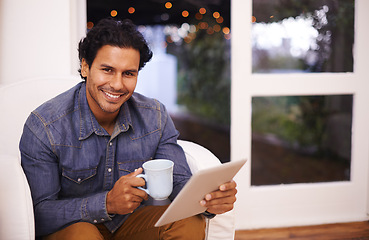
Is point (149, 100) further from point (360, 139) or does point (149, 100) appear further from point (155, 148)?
point (360, 139)

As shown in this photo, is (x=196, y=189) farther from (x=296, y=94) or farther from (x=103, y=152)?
(x=296, y=94)

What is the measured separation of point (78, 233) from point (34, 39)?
1192 mm

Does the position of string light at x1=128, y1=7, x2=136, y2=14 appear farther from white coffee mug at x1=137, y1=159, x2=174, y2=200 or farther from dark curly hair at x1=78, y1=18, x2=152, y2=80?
white coffee mug at x1=137, y1=159, x2=174, y2=200

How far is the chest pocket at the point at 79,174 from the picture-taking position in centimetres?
139

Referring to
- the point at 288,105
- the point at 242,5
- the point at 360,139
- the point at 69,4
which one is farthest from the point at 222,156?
the point at 69,4

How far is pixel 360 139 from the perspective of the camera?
2559mm

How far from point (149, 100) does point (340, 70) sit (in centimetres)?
147

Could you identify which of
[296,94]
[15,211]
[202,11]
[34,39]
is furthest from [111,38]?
[202,11]

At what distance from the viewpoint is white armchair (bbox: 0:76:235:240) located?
1085mm

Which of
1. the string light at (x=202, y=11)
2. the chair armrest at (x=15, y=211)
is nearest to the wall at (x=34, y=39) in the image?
the chair armrest at (x=15, y=211)

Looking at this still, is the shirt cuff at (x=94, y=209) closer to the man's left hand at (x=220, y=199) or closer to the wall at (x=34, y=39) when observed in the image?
the man's left hand at (x=220, y=199)

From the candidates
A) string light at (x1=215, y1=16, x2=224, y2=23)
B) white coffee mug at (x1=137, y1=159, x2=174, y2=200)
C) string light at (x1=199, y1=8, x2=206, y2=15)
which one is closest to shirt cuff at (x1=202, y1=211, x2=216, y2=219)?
white coffee mug at (x1=137, y1=159, x2=174, y2=200)

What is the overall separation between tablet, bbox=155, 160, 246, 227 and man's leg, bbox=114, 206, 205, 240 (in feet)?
0.34

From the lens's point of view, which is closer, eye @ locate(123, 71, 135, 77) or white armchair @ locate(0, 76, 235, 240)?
white armchair @ locate(0, 76, 235, 240)
